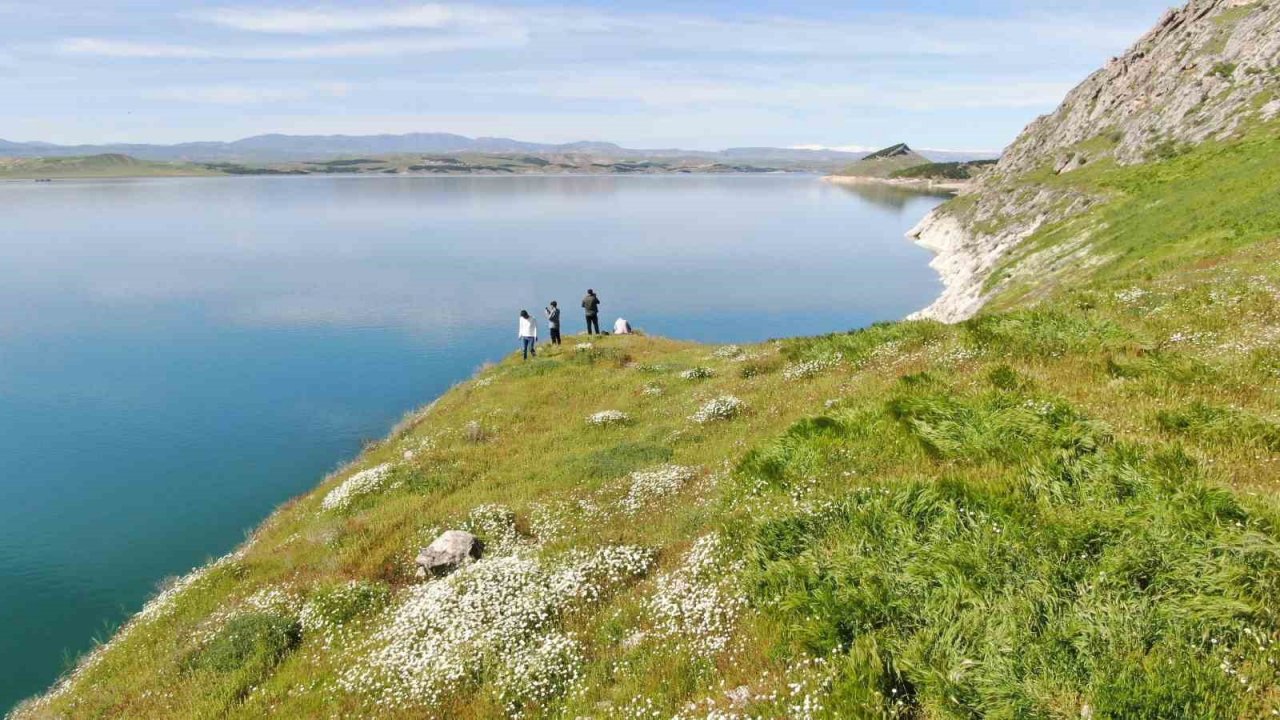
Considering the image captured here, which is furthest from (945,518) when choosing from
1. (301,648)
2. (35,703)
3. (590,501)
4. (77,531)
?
(77,531)

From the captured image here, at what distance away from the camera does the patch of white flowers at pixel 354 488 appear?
2041cm

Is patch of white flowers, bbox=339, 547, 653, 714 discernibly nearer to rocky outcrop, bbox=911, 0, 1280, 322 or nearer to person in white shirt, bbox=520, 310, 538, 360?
person in white shirt, bbox=520, 310, 538, 360

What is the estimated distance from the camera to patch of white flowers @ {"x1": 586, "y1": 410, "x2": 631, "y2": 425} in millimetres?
24234

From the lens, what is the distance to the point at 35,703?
15.4m

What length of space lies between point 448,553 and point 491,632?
4075 mm

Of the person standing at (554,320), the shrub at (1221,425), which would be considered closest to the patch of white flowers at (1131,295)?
the shrub at (1221,425)

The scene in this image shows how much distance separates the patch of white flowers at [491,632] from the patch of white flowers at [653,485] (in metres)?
2.72

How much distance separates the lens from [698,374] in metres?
28.6

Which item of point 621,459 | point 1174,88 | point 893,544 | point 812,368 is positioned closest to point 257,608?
point 621,459

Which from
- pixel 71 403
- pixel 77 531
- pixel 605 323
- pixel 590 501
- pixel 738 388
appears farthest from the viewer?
pixel 605 323

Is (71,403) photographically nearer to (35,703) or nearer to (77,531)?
(77,531)

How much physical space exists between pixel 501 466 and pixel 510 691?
12.0 meters

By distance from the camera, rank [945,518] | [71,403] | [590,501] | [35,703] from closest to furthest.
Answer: [945,518] < [35,703] < [590,501] < [71,403]

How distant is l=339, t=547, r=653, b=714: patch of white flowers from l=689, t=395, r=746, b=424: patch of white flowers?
878 cm
